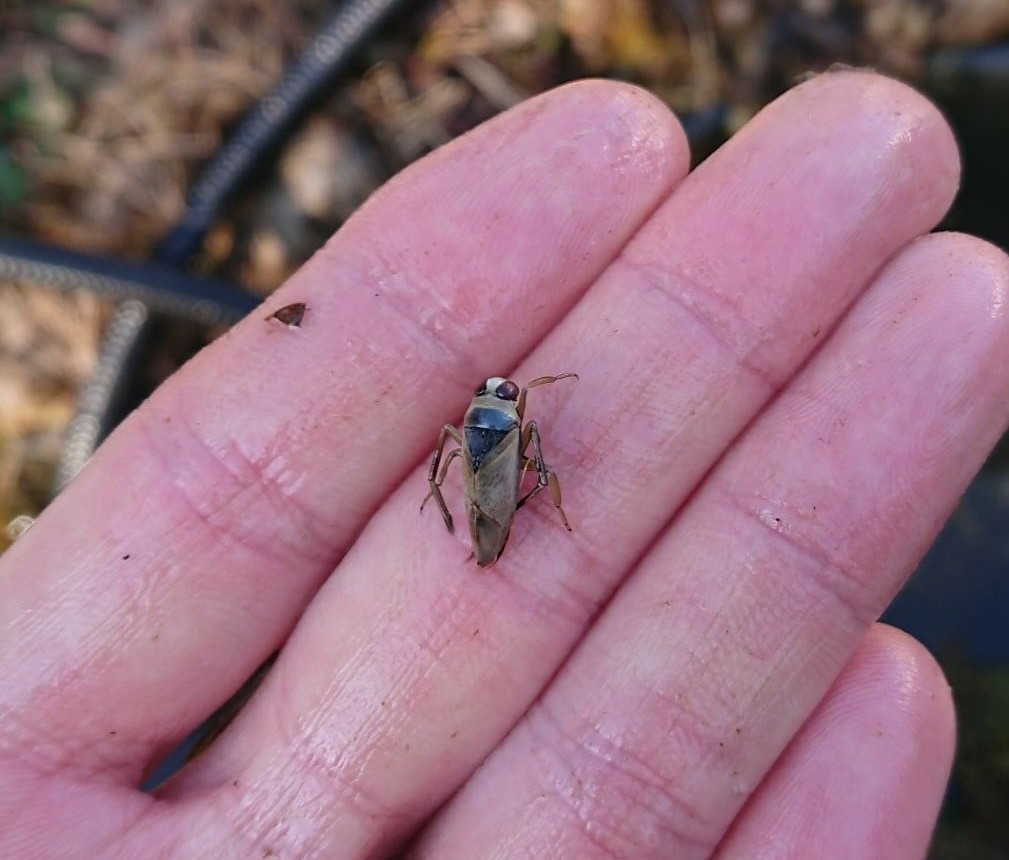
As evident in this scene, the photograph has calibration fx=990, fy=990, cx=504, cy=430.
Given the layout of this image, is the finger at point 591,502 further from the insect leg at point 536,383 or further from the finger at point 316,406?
the finger at point 316,406

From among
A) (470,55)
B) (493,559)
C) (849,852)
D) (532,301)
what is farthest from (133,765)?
(470,55)

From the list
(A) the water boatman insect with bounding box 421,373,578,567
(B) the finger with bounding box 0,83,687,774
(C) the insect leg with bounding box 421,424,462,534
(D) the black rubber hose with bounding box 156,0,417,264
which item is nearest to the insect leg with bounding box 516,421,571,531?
(A) the water boatman insect with bounding box 421,373,578,567

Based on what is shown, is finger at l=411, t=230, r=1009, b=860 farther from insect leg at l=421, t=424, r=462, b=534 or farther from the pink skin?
insect leg at l=421, t=424, r=462, b=534

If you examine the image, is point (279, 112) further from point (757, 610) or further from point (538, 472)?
point (757, 610)

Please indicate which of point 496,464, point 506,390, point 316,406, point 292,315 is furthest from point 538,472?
point 292,315

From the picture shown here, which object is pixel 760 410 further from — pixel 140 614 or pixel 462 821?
pixel 140 614

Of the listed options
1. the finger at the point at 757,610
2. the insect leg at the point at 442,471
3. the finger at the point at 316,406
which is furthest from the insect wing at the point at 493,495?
the finger at the point at 757,610
